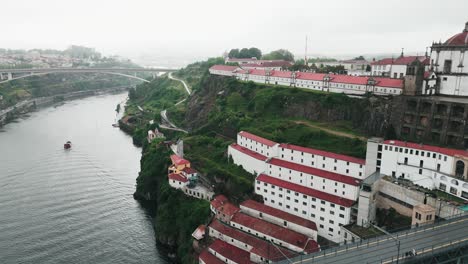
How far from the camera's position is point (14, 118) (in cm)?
9875

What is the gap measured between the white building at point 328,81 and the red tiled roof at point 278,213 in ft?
70.7

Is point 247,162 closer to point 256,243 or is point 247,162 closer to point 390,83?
point 256,243

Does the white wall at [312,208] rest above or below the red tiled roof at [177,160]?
below

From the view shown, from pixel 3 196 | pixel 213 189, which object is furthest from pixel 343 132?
pixel 3 196

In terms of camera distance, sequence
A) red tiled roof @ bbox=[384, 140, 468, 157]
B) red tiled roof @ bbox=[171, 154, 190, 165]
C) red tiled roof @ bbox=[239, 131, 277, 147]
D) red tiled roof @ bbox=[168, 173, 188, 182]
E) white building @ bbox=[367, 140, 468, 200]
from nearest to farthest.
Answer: white building @ bbox=[367, 140, 468, 200] → red tiled roof @ bbox=[384, 140, 468, 157] → red tiled roof @ bbox=[239, 131, 277, 147] → red tiled roof @ bbox=[168, 173, 188, 182] → red tiled roof @ bbox=[171, 154, 190, 165]

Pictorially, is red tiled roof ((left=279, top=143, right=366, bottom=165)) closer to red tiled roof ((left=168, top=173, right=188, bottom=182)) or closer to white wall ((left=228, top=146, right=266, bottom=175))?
white wall ((left=228, top=146, right=266, bottom=175))

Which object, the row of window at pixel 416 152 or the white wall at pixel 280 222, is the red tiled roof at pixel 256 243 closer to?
the white wall at pixel 280 222

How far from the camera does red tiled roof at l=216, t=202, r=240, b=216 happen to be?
37.0 meters

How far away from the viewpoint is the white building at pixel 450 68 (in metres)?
41.2

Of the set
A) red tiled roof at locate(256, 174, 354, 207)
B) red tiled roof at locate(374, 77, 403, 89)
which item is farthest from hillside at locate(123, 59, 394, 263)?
red tiled roof at locate(374, 77, 403, 89)

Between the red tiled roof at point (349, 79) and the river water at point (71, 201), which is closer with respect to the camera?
the river water at point (71, 201)

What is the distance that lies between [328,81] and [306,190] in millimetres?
23850

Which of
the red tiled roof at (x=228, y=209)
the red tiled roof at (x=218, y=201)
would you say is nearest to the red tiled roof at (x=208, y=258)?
the red tiled roof at (x=228, y=209)

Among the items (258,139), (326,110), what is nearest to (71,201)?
(258,139)
